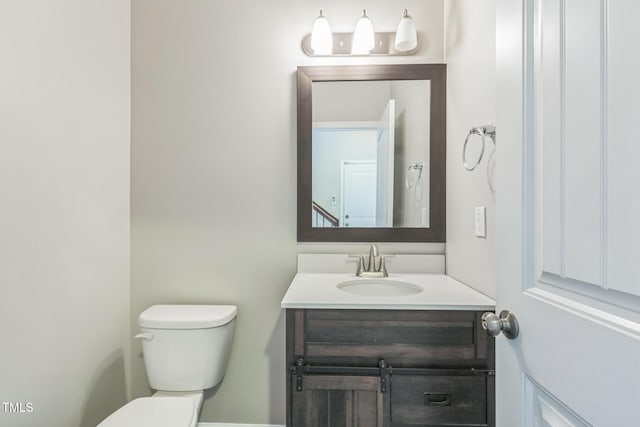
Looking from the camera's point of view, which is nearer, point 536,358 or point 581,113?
point 581,113

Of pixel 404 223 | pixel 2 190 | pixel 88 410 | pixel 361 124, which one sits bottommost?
pixel 88 410

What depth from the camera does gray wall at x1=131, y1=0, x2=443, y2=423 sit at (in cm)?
173

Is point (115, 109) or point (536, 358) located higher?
point (115, 109)

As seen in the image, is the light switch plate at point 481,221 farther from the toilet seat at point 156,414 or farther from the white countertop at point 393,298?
the toilet seat at point 156,414

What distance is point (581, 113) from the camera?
538mm

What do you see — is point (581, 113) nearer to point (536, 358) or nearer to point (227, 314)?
point (536, 358)

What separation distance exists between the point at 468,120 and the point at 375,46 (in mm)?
655

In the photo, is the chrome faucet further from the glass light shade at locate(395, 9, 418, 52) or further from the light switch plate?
the glass light shade at locate(395, 9, 418, 52)

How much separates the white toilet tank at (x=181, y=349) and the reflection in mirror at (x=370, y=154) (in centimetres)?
75

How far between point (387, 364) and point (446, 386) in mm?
215

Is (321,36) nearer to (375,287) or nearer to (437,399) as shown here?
(375,287)

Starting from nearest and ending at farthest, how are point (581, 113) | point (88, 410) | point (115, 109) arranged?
point (581, 113), point (88, 410), point (115, 109)

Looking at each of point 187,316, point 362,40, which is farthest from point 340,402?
point 362,40

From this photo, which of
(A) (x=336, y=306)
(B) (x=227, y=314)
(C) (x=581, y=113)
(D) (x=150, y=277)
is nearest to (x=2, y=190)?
(D) (x=150, y=277)
